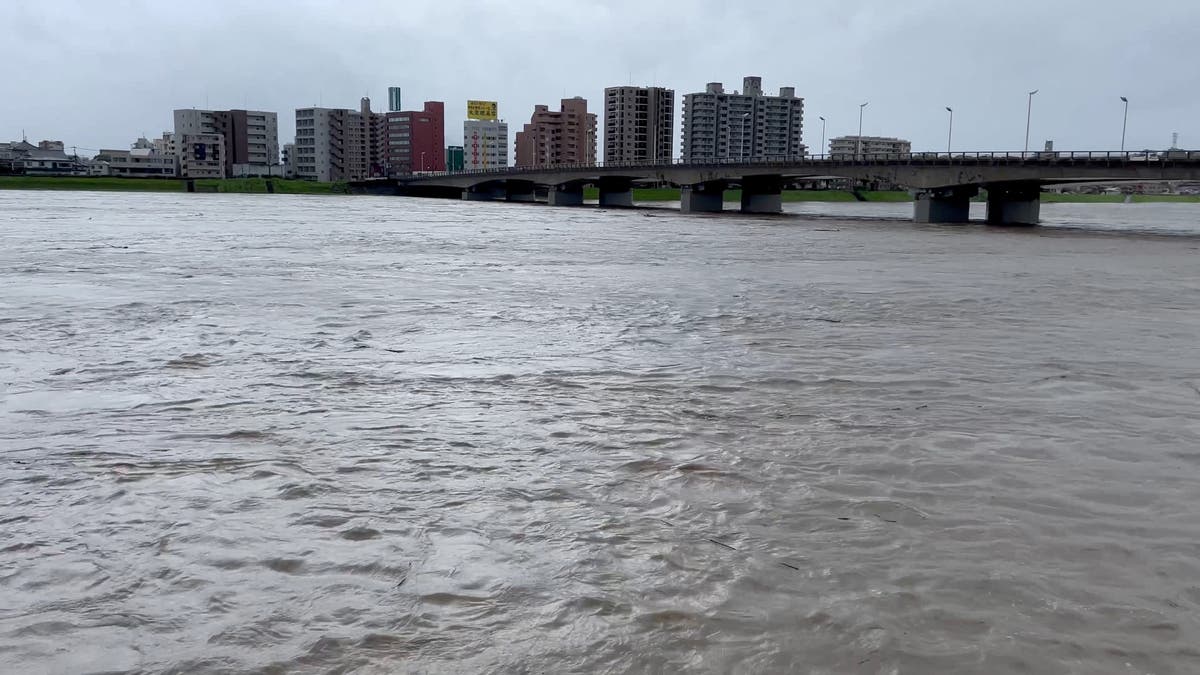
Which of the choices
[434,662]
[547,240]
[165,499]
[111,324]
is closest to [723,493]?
[434,662]

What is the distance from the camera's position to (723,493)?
639cm

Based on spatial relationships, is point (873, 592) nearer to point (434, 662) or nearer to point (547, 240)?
point (434, 662)

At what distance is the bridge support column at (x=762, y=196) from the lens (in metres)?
97.8

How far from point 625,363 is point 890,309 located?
26.5 ft

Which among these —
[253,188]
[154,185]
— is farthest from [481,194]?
[154,185]

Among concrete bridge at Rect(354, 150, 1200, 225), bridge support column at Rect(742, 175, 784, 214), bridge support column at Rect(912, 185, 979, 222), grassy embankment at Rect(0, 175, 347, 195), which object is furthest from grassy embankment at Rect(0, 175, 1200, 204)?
bridge support column at Rect(912, 185, 979, 222)

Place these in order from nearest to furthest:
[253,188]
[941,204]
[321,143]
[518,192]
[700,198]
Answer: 1. [941,204]
2. [700,198]
3. [253,188]
4. [518,192]
5. [321,143]

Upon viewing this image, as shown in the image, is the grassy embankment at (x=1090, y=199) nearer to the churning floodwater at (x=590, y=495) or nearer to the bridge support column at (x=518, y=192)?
the bridge support column at (x=518, y=192)

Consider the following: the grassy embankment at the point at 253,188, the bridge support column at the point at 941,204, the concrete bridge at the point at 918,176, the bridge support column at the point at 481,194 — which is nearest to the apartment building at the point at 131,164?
the grassy embankment at the point at 253,188

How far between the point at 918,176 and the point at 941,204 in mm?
2754

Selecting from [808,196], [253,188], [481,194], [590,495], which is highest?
[808,196]

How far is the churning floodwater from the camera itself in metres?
4.36

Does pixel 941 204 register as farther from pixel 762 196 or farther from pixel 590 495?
pixel 590 495

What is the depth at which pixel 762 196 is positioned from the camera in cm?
9881
